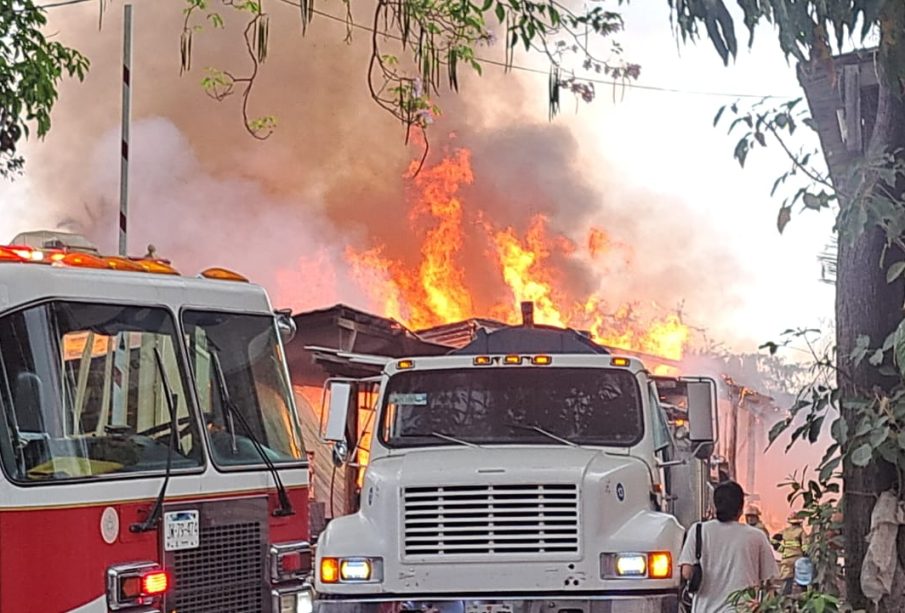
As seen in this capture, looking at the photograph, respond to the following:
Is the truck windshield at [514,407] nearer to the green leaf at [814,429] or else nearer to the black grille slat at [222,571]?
the black grille slat at [222,571]

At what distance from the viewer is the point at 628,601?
7223 millimetres

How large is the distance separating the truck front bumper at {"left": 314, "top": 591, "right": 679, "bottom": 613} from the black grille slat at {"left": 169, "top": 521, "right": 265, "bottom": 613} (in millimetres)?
1263

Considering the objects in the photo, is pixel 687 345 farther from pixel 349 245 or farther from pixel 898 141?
pixel 898 141

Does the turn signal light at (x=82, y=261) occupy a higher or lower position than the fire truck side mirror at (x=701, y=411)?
higher

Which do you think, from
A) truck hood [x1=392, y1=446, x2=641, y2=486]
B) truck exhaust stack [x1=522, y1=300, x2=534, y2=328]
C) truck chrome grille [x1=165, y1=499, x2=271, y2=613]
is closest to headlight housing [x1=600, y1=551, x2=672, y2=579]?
truck hood [x1=392, y1=446, x2=641, y2=486]

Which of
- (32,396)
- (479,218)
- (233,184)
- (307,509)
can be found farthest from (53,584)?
(479,218)

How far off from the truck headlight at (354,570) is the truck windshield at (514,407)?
3.81 ft

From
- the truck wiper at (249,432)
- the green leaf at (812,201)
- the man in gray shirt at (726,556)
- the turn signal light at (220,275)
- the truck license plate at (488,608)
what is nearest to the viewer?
the green leaf at (812,201)

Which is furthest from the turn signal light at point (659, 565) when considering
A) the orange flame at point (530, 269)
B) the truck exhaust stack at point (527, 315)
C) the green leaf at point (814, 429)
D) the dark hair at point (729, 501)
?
the orange flame at point (530, 269)

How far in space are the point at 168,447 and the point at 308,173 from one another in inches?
470

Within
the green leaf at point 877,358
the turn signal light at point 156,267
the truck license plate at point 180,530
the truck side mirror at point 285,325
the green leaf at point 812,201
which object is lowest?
the truck license plate at point 180,530

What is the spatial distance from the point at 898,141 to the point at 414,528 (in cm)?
422

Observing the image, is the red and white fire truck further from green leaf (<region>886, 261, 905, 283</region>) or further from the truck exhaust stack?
the truck exhaust stack

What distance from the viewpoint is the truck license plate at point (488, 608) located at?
24.1 ft
